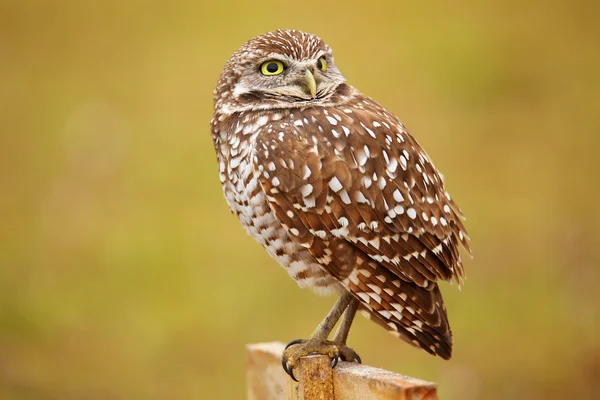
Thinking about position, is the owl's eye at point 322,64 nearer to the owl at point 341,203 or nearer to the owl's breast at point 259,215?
the owl at point 341,203

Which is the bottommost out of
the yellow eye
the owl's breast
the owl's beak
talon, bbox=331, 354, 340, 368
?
talon, bbox=331, 354, 340, 368

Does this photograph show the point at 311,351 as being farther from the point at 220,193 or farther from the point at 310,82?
the point at 220,193

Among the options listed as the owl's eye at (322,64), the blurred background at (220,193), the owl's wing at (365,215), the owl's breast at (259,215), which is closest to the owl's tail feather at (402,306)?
the owl's wing at (365,215)

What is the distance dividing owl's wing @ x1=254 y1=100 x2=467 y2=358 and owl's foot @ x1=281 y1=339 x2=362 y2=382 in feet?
0.68

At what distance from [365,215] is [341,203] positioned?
0.09 metres

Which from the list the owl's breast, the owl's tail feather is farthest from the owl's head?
the owl's tail feather

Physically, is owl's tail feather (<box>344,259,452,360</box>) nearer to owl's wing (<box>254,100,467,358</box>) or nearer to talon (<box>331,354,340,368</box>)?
owl's wing (<box>254,100,467,358</box>)

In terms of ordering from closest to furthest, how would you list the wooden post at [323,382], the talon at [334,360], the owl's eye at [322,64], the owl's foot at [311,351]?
1. the wooden post at [323,382]
2. the talon at [334,360]
3. the owl's foot at [311,351]
4. the owl's eye at [322,64]

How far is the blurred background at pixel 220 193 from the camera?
16.4 ft

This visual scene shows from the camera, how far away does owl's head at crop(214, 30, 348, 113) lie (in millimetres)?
2922

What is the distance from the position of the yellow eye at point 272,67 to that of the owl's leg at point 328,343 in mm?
826

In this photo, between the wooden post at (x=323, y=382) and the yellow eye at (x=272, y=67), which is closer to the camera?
the wooden post at (x=323, y=382)

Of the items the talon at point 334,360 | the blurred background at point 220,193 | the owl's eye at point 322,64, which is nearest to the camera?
the talon at point 334,360

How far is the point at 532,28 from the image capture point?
7.12 meters
